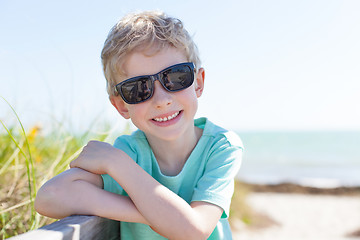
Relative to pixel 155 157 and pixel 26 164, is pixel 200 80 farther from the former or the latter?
pixel 26 164

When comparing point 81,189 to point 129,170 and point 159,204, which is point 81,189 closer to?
point 129,170

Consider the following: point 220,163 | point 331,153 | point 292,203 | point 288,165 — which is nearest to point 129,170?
point 220,163

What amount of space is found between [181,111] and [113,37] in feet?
1.56

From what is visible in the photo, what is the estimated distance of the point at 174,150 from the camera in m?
1.80

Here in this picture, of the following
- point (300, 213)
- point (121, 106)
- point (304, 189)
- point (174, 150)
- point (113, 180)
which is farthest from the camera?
point (304, 189)

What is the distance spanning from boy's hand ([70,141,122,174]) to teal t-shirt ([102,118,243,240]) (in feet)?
0.39

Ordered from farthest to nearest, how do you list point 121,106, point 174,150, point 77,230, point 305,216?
point 305,216, point 121,106, point 174,150, point 77,230

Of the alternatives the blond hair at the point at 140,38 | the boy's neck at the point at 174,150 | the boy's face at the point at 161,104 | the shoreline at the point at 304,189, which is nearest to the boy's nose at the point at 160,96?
the boy's face at the point at 161,104

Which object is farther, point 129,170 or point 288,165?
point 288,165

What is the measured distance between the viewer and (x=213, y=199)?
1423 millimetres

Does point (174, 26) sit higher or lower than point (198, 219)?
higher

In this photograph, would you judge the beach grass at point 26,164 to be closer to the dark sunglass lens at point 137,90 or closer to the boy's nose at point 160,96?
the dark sunglass lens at point 137,90

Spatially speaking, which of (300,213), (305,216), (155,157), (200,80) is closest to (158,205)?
(155,157)

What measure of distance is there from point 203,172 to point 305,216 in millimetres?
8994
